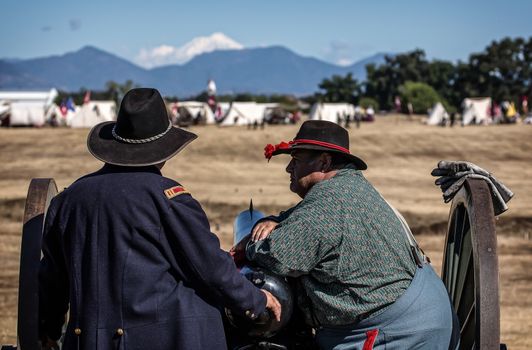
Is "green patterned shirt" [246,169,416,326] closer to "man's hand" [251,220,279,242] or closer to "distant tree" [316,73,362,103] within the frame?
"man's hand" [251,220,279,242]

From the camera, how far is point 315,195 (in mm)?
3271

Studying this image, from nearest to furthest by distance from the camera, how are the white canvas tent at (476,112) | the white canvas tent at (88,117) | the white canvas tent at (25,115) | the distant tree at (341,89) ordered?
the white canvas tent at (88,117) < the white canvas tent at (25,115) < the white canvas tent at (476,112) < the distant tree at (341,89)

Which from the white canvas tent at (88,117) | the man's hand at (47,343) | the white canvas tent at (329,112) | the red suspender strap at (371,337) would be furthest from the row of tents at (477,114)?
the man's hand at (47,343)

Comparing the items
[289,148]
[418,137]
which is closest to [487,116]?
[418,137]

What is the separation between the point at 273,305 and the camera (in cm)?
323

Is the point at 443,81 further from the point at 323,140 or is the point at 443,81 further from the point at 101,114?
the point at 323,140

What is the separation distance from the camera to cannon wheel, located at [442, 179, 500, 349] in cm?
299

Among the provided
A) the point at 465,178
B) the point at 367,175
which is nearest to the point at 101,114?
the point at 367,175

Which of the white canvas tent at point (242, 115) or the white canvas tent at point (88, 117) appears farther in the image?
the white canvas tent at point (242, 115)

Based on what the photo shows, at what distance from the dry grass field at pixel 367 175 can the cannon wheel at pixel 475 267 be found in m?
3.02

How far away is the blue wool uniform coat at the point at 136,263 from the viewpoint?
112 inches

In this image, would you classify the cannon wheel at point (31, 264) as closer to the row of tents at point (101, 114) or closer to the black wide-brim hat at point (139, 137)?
the black wide-brim hat at point (139, 137)

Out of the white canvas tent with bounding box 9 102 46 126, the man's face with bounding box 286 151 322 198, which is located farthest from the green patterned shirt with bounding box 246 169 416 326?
the white canvas tent with bounding box 9 102 46 126

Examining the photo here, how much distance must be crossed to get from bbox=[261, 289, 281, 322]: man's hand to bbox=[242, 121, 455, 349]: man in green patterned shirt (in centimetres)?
11
